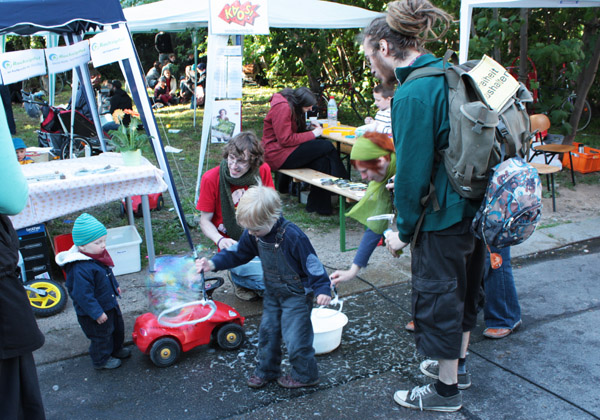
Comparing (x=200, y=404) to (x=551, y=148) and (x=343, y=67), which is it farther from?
(x=343, y=67)

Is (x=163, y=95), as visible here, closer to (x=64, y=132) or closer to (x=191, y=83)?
(x=191, y=83)

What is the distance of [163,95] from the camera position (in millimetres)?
16172

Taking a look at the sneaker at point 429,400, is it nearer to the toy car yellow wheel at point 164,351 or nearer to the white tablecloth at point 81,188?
the toy car yellow wheel at point 164,351

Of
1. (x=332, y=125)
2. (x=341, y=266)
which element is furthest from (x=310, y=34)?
(x=341, y=266)

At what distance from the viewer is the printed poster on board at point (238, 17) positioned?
618 cm

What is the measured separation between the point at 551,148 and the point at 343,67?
832 centimetres

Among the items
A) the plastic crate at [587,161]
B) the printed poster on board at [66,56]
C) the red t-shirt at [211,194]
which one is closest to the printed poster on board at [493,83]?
the red t-shirt at [211,194]

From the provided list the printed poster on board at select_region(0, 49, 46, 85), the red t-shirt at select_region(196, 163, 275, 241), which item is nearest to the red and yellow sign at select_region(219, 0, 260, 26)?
the printed poster on board at select_region(0, 49, 46, 85)

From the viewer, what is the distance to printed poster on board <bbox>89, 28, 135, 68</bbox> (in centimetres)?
436

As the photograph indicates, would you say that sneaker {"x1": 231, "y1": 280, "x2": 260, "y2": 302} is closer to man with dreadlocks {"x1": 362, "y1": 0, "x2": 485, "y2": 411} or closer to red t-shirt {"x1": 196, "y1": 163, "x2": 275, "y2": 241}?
red t-shirt {"x1": 196, "y1": 163, "x2": 275, "y2": 241}

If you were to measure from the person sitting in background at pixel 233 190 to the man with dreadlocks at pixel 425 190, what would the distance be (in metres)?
1.44

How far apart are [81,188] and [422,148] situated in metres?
2.83

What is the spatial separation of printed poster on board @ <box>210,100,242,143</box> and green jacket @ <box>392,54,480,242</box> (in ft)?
14.2

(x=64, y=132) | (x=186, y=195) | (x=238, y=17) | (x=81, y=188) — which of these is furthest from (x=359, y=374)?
(x=64, y=132)
